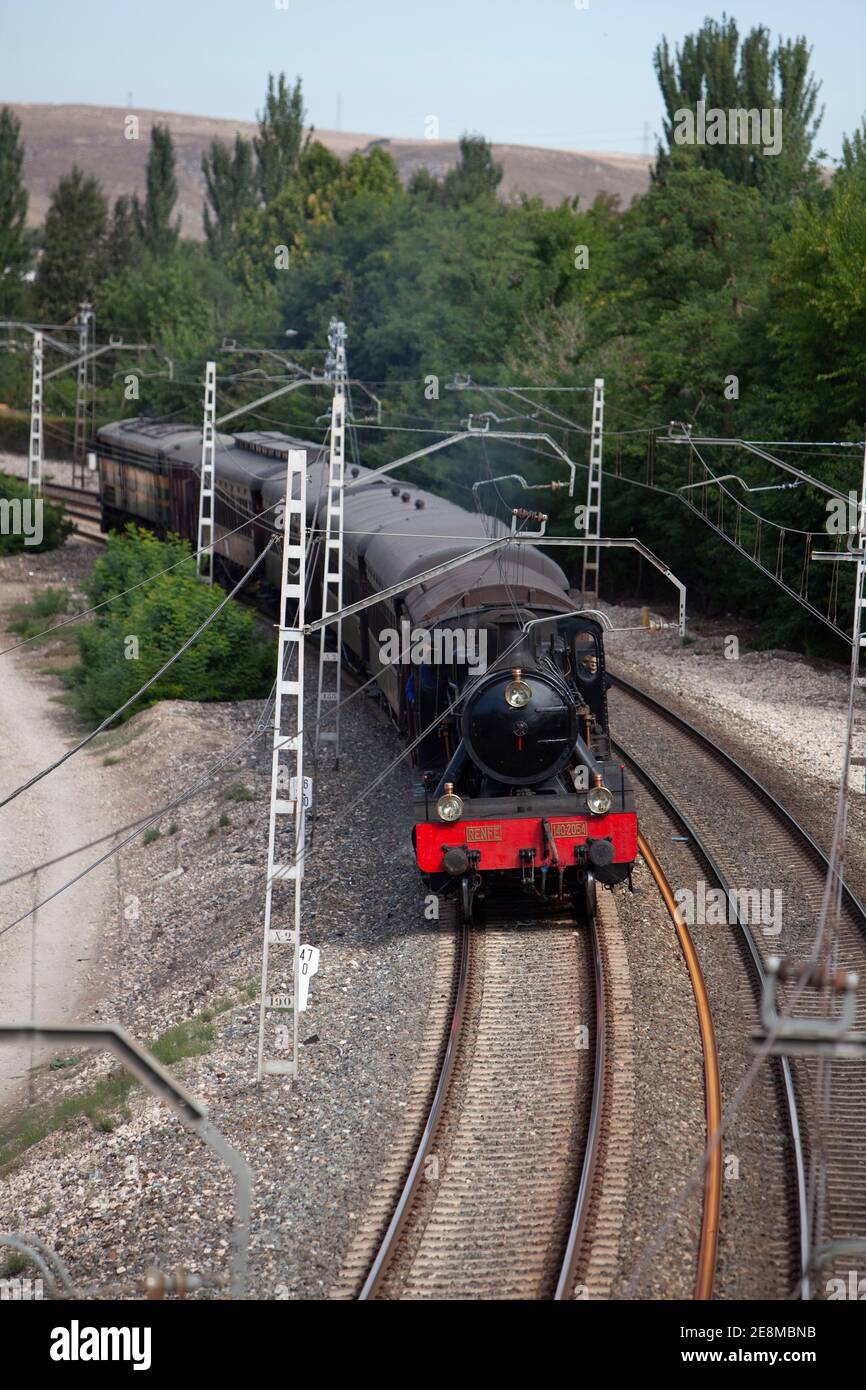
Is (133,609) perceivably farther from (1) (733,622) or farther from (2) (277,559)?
(1) (733,622)

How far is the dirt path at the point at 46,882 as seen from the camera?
15789 millimetres

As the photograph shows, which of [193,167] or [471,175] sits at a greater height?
[193,167]

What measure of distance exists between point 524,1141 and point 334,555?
12311 millimetres

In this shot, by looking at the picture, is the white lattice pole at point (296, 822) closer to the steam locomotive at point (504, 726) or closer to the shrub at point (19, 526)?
the steam locomotive at point (504, 726)

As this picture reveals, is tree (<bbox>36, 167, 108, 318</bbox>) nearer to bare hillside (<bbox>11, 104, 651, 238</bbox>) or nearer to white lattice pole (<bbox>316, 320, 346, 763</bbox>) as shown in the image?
white lattice pole (<bbox>316, 320, 346, 763</bbox>)

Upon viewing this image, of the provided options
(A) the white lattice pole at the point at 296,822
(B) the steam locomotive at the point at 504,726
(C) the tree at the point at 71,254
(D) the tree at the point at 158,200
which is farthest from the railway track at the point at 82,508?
(D) the tree at the point at 158,200

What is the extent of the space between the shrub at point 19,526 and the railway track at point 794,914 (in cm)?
2325

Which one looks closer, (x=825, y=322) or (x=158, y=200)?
(x=825, y=322)

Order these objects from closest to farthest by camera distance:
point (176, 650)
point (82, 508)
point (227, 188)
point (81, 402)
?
1. point (176, 650)
2. point (82, 508)
3. point (81, 402)
4. point (227, 188)

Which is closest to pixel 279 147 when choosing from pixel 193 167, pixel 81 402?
pixel 81 402

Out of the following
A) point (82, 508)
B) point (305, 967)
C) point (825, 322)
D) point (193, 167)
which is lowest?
Answer: point (305, 967)

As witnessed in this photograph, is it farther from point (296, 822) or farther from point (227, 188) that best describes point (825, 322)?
point (227, 188)

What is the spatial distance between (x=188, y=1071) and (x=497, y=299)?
40.1 m

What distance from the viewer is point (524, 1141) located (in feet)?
33.0
